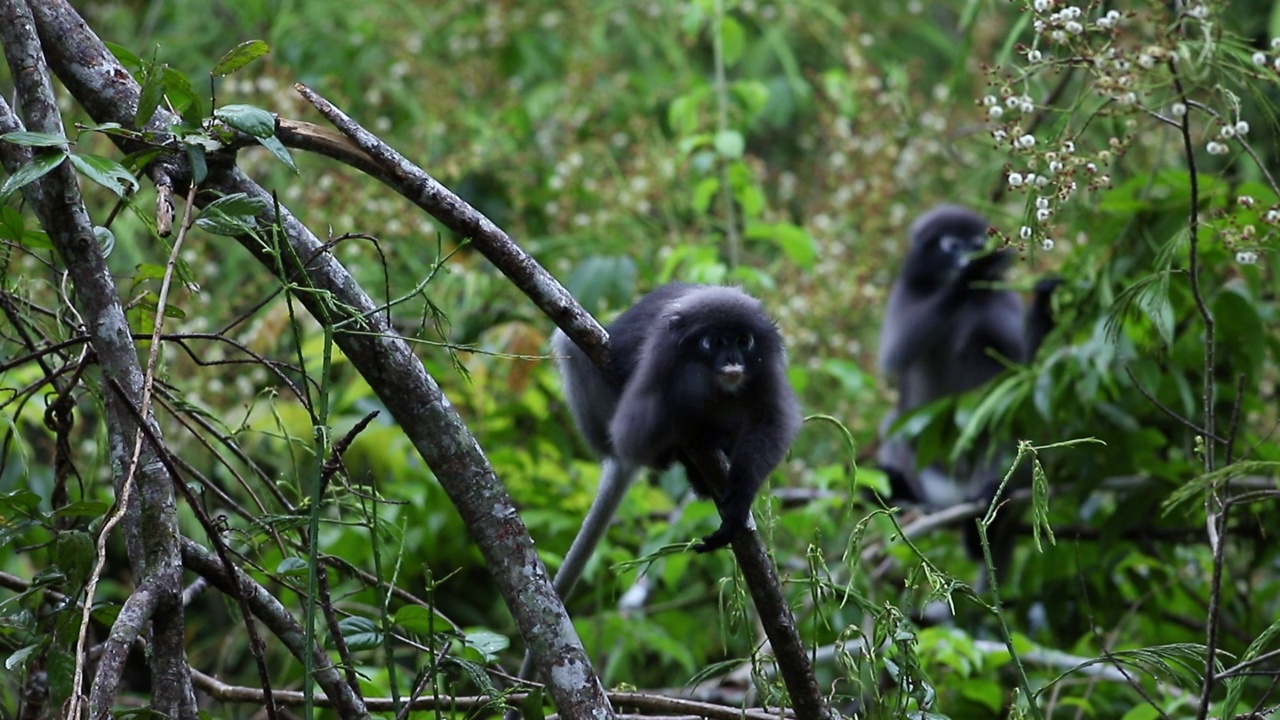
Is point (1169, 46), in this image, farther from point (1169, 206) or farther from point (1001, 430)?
point (1001, 430)

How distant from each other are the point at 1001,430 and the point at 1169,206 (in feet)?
2.98

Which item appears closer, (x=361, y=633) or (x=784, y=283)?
(x=361, y=633)

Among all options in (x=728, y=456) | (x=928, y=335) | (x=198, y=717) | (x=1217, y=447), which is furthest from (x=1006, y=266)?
(x=198, y=717)

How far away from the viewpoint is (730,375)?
10.2 ft

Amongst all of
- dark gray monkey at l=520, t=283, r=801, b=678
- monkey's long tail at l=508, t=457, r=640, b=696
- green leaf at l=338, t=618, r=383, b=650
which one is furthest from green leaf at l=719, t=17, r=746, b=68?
green leaf at l=338, t=618, r=383, b=650

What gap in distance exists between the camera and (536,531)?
4.95m

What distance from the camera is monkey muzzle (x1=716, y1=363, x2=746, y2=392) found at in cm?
312

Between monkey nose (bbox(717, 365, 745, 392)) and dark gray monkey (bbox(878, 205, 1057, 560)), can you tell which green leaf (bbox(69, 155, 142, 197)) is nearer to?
monkey nose (bbox(717, 365, 745, 392))

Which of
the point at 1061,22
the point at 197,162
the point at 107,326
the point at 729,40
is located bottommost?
the point at 1061,22

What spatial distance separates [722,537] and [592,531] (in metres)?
0.64

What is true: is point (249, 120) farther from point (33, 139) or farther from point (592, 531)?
point (592, 531)

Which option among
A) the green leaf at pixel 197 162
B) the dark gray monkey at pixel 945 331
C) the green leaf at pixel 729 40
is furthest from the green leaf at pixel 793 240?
the green leaf at pixel 197 162

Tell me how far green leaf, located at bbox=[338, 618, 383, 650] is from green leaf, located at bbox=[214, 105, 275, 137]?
88 centimetres

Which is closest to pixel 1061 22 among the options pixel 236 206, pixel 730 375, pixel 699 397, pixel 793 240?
pixel 730 375
